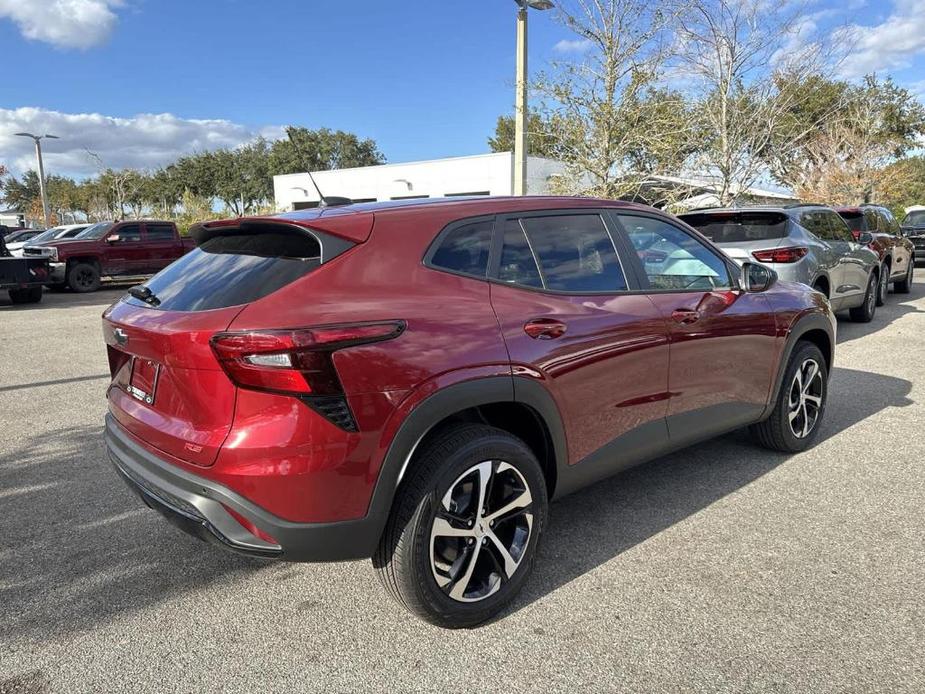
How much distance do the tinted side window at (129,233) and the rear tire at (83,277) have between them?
1024 mm

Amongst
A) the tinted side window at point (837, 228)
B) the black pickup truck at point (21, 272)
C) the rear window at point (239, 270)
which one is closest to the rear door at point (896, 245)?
the tinted side window at point (837, 228)

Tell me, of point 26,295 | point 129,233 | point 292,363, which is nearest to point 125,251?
point 129,233

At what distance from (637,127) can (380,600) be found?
12.3 meters

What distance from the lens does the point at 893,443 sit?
4.68 metres

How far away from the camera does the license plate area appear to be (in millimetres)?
2576

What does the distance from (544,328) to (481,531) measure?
863 millimetres

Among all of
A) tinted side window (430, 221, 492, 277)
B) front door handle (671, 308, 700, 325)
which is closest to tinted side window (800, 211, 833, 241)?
front door handle (671, 308, 700, 325)

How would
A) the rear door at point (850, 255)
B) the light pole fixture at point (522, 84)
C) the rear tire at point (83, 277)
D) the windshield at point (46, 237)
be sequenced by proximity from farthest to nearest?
1. the windshield at point (46, 237)
2. the rear tire at point (83, 277)
3. the light pole fixture at point (522, 84)
4. the rear door at point (850, 255)

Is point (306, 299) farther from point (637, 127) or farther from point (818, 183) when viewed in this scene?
point (818, 183)

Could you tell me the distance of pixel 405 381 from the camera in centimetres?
235

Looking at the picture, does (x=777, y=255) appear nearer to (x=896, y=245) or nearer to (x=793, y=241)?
(x=793, y=241)

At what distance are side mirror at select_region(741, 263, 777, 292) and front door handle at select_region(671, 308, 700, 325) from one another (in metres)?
0.61

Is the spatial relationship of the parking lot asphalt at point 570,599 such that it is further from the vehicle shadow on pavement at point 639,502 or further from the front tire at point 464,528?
the front tire at point 464,528

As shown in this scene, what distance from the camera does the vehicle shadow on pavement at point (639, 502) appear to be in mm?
3146
